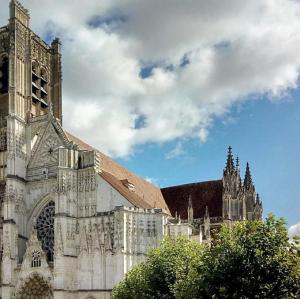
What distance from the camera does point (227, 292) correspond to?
77.0 feet

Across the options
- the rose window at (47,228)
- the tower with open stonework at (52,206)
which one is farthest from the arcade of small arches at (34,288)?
the rose window at (47,228)

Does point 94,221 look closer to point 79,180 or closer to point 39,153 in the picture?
point 79,180

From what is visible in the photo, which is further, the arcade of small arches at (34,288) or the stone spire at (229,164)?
the stone spire at (229,164)

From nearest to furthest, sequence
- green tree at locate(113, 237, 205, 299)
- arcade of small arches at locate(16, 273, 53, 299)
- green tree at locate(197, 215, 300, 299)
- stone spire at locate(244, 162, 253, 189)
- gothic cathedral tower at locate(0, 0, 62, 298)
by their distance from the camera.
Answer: green tree at locate(197, 215, 300, 299), green tree at locate(113, 237, 205, 299), arcade of small arches at locate(16, 273, 53, 299), gothic cathedral tower at locate(0, 0, 62, 298), stone spire at locate(244, 162, 253, 189)

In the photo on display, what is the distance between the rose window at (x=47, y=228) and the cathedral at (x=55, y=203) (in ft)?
0.26

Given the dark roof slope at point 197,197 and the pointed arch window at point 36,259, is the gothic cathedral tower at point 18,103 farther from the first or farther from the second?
the dark roof slope at point 197,197

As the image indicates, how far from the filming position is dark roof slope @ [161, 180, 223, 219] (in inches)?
2376

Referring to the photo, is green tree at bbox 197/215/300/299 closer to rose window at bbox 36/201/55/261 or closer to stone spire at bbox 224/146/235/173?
rose window at bbox 36/201/55/261

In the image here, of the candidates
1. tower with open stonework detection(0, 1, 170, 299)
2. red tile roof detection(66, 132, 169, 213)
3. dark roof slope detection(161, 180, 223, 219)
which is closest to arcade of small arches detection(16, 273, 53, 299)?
tower with open stonework detection(0, 1, 170, 299)

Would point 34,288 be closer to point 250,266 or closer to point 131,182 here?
point 131,182

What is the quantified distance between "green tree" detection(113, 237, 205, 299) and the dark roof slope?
24.9 meters

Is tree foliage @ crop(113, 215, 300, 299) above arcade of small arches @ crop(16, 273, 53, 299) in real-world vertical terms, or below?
above

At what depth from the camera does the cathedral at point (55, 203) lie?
45219 mm

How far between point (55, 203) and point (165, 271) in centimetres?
1642
